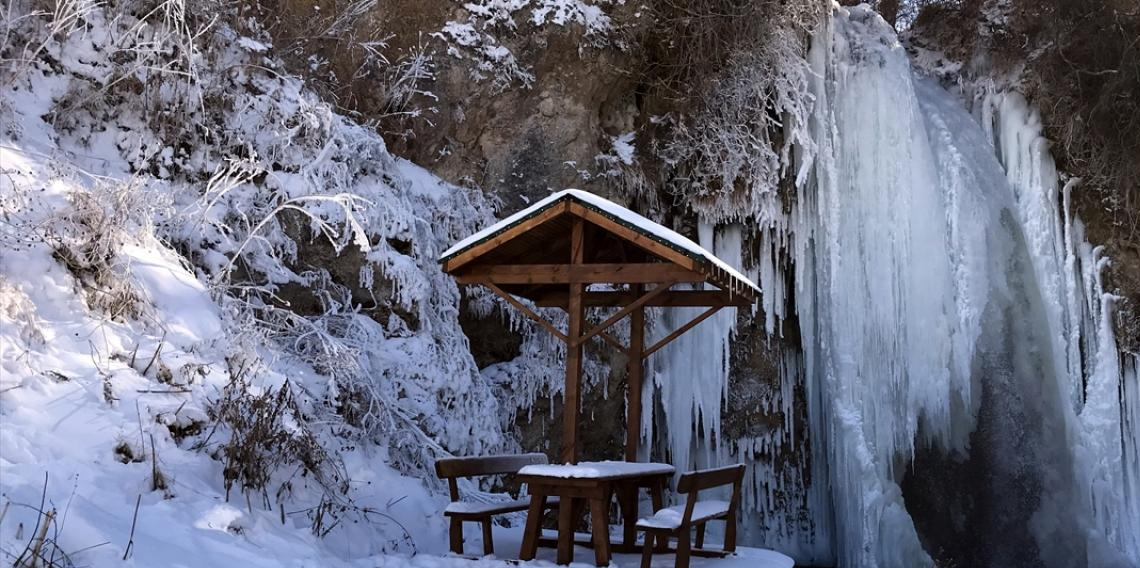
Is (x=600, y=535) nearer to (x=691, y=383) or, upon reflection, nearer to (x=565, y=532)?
(x=565, y=532)

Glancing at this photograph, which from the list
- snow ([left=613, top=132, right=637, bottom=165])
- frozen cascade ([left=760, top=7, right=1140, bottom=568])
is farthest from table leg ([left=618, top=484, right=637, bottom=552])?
snow ([left=613, top=132, right=637, bottom=165])

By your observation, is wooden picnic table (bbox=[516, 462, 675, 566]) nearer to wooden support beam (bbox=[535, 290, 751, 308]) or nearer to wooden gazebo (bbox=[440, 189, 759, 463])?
wooden gazebo (bbox=[440, 189, 759, 463])

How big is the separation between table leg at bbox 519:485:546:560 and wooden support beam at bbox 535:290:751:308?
156 centimetres

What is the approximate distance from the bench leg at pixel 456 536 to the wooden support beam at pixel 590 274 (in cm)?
168

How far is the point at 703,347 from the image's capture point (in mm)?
12102

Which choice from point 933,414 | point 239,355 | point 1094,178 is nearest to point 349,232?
point 239,355

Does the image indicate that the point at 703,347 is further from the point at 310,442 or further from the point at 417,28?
the point at 310,442

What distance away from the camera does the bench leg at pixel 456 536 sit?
22.2 ft

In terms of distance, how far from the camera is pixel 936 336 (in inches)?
461

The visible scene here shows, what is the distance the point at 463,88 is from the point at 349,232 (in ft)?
10.9

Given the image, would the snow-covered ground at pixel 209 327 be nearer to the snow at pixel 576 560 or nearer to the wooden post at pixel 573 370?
the snow at pixel 576 560

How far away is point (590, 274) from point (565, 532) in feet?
5.58

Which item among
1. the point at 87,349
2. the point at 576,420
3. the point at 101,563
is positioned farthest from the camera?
the point at 576,420

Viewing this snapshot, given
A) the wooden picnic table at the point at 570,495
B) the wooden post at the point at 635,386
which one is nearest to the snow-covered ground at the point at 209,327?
the wooden picnic table at the point at 570,495
